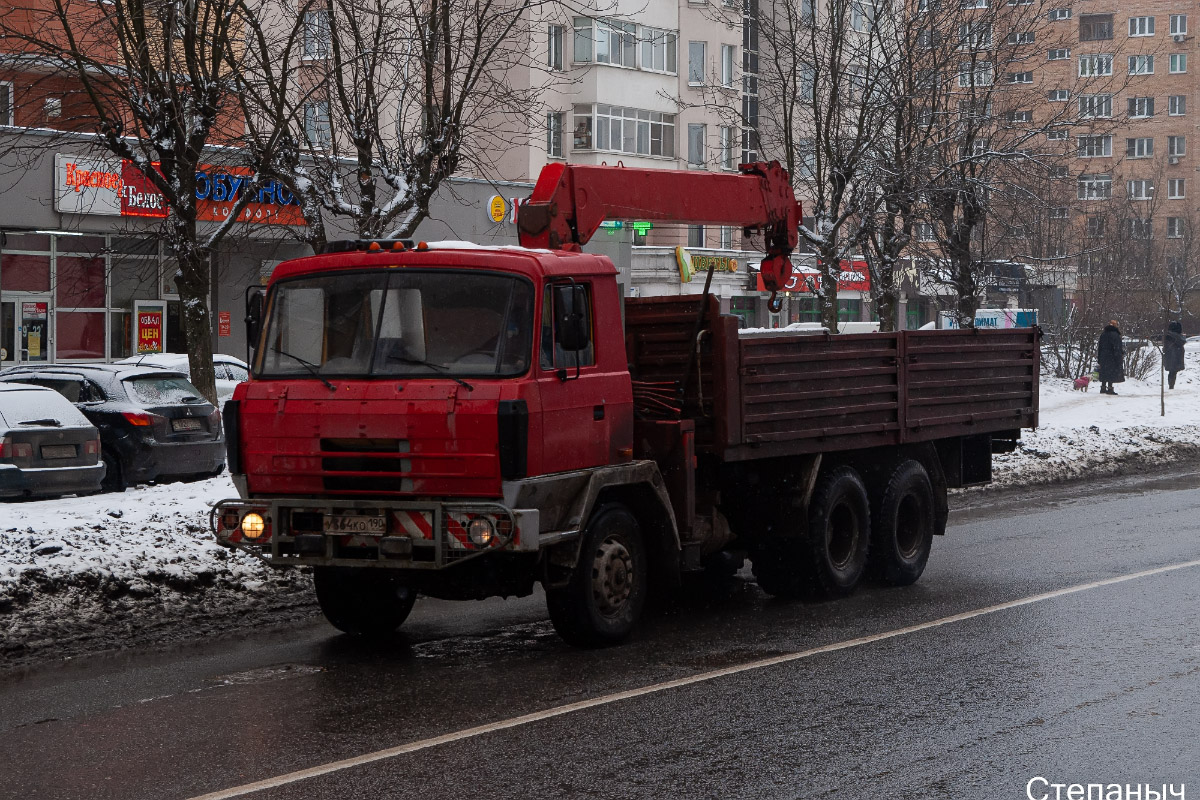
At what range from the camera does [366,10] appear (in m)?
15.1

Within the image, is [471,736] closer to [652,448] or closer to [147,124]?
[652,448]

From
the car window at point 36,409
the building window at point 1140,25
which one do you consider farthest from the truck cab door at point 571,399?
the building window at point 1140,25

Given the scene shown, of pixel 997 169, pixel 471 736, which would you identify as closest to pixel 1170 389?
pixel 997 169

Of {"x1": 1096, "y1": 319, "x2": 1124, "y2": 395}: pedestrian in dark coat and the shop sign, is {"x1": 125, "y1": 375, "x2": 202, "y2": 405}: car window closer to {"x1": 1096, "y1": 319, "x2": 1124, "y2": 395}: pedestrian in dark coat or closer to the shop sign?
the shop sign

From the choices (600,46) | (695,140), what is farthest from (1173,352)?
(695,140)

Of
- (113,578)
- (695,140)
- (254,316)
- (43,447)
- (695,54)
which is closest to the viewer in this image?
(254,316)

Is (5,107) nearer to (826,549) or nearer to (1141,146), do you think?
(826,549)

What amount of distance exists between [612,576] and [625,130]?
44.6m

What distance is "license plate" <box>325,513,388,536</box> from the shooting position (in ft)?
26.6

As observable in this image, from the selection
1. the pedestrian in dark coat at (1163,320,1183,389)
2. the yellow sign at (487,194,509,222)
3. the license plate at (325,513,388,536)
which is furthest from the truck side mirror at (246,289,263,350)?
the pedestrian in dark coat at (1163,320,1183,389)

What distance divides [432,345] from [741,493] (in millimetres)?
3113

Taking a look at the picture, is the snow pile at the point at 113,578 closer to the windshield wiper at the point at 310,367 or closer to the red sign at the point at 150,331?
the windshield wiper at the point at 310,367

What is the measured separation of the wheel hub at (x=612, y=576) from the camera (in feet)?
28.5

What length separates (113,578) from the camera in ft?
33.0
